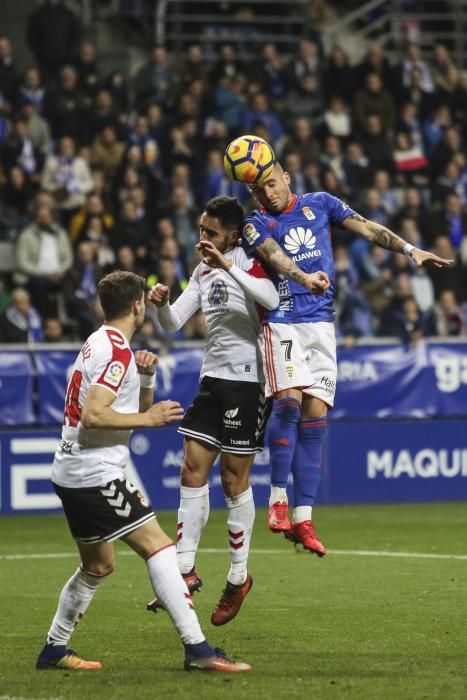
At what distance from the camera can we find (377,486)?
1884 cm

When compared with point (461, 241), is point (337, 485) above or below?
below

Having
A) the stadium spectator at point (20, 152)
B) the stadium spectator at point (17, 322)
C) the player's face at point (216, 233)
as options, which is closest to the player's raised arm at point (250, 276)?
the player's face at point (216, 233)

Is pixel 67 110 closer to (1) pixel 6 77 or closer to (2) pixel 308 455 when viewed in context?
(1) pixel 6 77

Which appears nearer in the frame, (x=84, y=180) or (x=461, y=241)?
(x=84, y=180)

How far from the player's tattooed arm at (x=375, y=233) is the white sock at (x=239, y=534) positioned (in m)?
1.76

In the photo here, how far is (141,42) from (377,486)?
31.3 ft

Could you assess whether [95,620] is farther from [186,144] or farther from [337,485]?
[186,144]

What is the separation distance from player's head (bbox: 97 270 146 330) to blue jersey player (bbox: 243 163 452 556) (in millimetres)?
1583

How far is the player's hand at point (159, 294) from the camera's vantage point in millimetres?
9070

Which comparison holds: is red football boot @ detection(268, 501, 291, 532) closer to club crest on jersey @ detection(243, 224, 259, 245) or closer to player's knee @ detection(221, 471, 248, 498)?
player's knee @ detection(221, 471, 248, 498)

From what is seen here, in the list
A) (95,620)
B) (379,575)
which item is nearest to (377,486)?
(379,575)

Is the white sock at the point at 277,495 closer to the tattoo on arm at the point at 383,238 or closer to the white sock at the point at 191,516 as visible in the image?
the white sock at the point at 191,516

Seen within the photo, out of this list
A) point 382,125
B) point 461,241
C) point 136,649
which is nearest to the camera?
point 136,649

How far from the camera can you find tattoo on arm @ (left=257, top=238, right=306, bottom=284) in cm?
898
